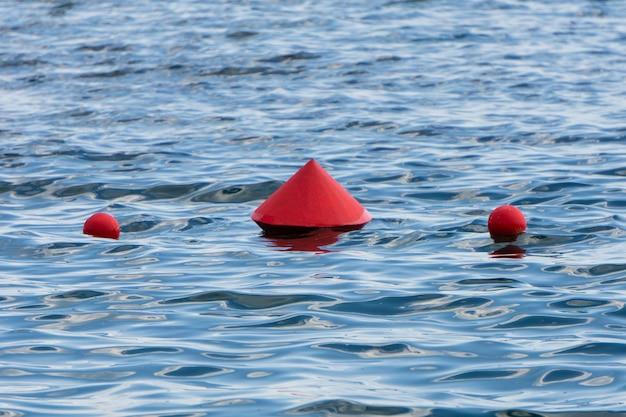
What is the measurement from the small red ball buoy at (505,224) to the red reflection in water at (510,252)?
26 cm

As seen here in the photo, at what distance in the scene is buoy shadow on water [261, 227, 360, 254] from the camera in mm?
9703

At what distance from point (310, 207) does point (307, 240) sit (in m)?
0.38

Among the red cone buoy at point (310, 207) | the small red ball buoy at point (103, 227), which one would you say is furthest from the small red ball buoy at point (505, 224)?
the small red ball buoy at point (103, 227)

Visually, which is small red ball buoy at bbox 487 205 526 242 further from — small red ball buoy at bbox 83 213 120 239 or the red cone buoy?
small red ball buoy at bbox 83 213 120 239

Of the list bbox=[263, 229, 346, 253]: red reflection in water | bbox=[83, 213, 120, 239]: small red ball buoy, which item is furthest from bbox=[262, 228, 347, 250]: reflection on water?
bbox=[83, 213, 120, 239]: small red ball buoy

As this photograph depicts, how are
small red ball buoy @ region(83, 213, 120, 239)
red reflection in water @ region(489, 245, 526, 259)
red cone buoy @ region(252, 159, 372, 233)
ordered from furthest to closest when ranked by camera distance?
red cone buoy @ region(252, 159, 372, 233), small red ball buoy @ region(83, 213, 120, 239), red reflection in water @ region(489, 245, 526, 259)

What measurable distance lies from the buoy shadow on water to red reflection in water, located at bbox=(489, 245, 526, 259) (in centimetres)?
115

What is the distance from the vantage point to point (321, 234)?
10094mm

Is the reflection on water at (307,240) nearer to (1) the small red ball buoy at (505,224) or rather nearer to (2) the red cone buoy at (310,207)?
A: (2) the red cone buoy at (310,207)

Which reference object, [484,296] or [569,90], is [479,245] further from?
[569,90]

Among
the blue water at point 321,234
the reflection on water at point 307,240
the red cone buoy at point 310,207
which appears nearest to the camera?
the blue water at point 321,234

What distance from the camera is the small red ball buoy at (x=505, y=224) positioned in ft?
32.1

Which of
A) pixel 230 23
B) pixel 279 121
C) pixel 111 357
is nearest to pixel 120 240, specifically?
pixel 111 357

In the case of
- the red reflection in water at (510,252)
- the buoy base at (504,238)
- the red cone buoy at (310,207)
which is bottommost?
the buoy base at (504,238)
